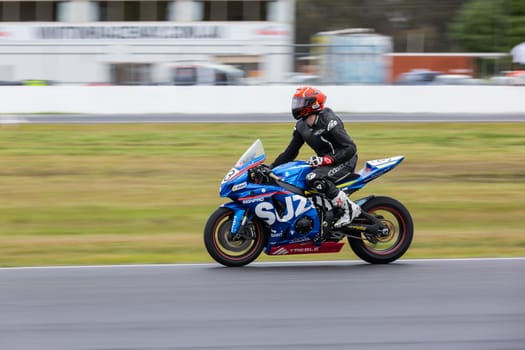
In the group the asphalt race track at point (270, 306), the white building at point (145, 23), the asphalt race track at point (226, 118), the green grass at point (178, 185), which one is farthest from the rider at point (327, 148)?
the white building at point (145, 23)

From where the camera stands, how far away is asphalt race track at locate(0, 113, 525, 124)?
22594 millimetres

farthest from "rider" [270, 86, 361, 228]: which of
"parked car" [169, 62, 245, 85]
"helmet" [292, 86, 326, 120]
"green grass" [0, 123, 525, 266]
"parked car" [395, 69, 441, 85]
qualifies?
"parked car" [395, 69, 441, 85]

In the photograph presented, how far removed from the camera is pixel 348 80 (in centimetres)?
2591

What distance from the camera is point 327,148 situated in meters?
8.14

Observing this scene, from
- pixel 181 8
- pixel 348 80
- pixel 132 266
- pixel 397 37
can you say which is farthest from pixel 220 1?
pixel 132 266

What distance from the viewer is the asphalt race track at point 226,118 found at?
890 inches

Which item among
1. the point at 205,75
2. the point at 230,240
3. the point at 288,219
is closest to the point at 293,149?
the point at 288,219

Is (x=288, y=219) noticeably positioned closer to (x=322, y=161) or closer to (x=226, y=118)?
(x=322, y=161)

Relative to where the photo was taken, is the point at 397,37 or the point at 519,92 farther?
the point at 397,37

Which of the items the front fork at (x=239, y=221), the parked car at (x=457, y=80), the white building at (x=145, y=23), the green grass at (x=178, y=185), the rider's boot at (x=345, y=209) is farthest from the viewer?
the white building at (x=145, y=23)

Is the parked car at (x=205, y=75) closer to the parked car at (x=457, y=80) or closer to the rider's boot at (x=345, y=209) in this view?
the parked car at (x=457, y=80)

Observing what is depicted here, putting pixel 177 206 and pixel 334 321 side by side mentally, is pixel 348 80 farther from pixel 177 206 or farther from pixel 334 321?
pixel 334 321

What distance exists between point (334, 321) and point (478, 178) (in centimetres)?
935

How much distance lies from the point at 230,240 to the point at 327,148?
123 centimetres
